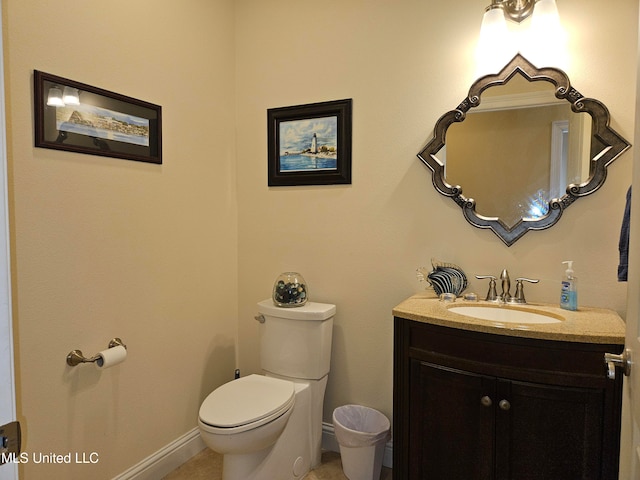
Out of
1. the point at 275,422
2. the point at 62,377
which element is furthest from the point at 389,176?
the point at 62,377

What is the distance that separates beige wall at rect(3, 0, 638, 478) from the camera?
1.67 meters

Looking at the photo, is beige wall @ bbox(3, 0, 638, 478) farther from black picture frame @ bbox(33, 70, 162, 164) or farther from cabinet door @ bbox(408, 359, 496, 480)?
cabinet door @ bbox(408, 359, 496, 480)

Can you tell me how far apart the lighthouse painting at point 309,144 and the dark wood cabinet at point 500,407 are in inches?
40.9

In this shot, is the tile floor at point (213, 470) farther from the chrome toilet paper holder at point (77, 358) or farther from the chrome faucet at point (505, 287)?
the chrome faucet at point (505, 287)

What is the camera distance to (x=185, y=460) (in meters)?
2.29

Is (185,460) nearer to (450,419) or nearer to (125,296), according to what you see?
(125,296)

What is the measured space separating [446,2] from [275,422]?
2.09 m

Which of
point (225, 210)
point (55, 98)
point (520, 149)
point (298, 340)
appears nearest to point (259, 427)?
point (298, 340)

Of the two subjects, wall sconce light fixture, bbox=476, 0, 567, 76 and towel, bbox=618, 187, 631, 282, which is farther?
wall sconce light fixture, bbox=476, 0, 567, 76

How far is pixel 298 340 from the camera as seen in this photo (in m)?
2.21

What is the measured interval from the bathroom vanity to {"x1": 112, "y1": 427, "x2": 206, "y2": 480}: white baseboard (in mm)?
1147

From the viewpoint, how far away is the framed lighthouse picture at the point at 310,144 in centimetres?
234

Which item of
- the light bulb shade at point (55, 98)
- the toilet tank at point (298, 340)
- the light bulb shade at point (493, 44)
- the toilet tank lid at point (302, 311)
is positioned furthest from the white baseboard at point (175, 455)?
the light bulb shade at point (493, 44)

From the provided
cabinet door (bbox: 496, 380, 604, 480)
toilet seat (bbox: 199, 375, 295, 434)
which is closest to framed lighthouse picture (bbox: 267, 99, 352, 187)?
toilet seat (bbox: 199, 375, 295, 434)
